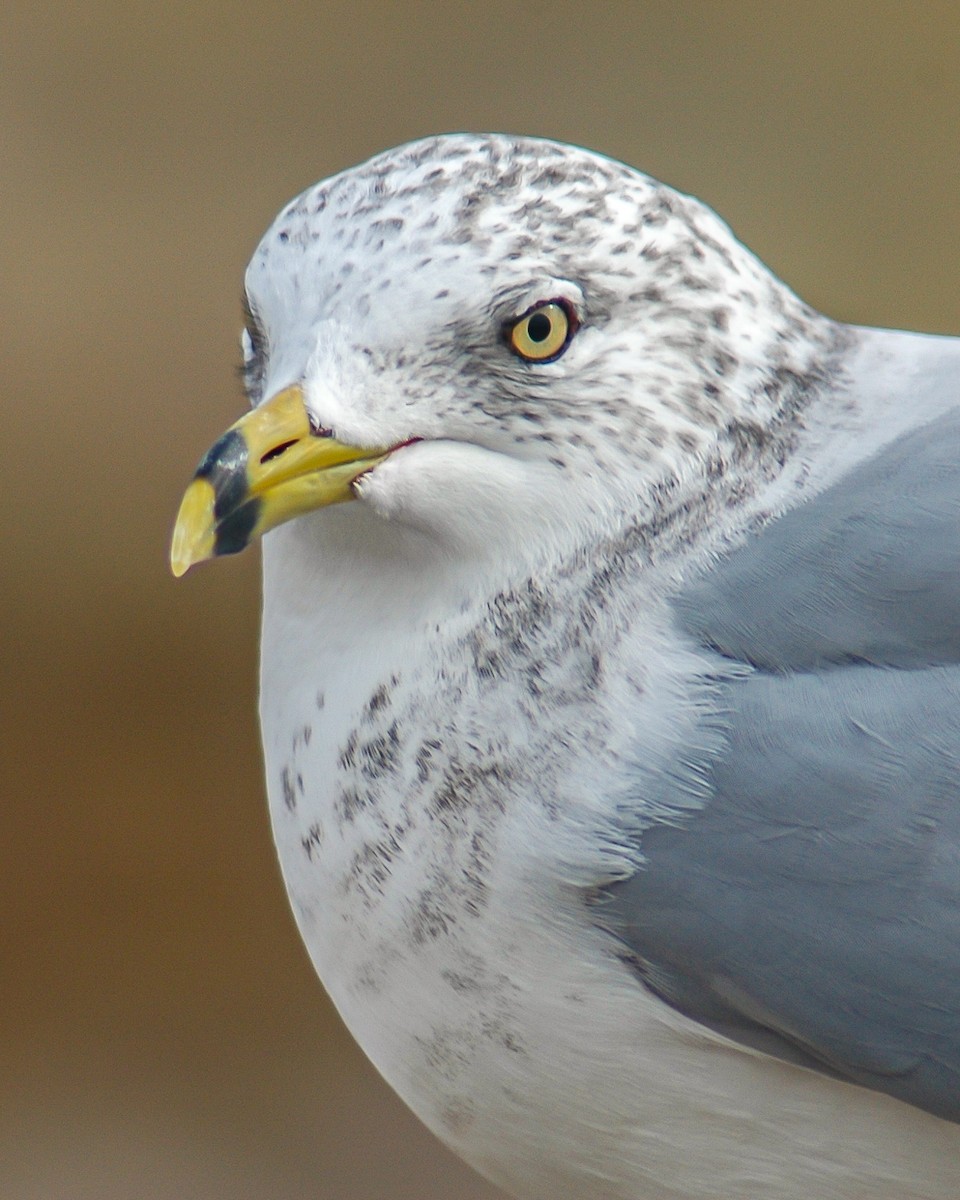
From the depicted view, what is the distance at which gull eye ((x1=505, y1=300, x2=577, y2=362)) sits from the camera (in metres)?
0.91

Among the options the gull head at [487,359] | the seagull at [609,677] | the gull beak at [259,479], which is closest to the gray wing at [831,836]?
the seagull at [609,677]

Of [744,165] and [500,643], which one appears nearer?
[500,643]

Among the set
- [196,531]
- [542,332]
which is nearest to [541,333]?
[542,332]

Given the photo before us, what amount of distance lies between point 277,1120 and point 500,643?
1921mm

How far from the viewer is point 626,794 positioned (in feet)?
2.96

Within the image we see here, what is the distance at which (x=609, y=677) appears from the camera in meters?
0.93

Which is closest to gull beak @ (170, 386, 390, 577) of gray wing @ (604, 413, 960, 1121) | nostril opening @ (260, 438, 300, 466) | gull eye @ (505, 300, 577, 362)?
nostril opening @ (260, 438, 300, 466)

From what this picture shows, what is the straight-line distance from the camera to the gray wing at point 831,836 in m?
0.87

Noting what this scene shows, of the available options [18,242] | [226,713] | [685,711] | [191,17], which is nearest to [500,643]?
[685,711]

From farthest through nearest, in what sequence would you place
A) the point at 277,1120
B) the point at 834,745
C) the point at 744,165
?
1. the point at 744,165
2. the point at 277,1120
3. the point at 834,745

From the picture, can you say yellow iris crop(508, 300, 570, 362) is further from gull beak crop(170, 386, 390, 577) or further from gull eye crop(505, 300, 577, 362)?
gull beak crop(170, 386, 390, 577)

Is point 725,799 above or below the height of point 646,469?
below

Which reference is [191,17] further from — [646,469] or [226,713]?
A: [646,469]

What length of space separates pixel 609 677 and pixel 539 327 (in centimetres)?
20
